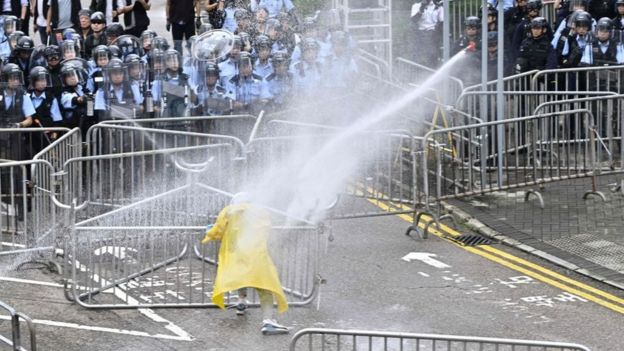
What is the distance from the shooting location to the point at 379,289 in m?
13.9

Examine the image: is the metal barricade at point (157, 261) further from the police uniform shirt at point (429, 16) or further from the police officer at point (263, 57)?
the police uniform shirt at point (429, 16)

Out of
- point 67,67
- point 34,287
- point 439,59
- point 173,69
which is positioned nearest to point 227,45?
point 173,69

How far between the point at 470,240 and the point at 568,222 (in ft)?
4.02

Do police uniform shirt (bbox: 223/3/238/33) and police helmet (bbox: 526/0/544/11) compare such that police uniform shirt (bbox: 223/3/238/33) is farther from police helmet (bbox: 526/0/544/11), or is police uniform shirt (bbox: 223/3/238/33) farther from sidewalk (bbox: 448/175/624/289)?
sidewalk (bbox: 448/175/624/289)

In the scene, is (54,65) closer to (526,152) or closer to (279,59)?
(279,59)

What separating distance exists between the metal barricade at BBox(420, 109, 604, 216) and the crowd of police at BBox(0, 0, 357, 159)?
11.7 feet

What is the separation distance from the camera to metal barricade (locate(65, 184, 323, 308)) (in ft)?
43.6

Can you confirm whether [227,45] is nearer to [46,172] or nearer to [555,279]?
[46,172]

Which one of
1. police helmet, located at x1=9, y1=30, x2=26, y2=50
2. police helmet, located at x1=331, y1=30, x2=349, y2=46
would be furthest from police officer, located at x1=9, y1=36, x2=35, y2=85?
police helmet, located at x1=331, y1=30, x2=349, y2=46

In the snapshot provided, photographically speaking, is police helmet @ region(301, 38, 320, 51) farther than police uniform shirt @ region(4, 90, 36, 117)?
Yes

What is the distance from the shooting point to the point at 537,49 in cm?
2075

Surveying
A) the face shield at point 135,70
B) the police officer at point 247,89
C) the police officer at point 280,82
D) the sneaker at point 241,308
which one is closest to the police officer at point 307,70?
the police officer at point 280,82

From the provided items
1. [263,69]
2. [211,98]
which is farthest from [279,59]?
[211,98]

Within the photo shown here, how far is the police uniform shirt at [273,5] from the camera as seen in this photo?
2264 centimetres
